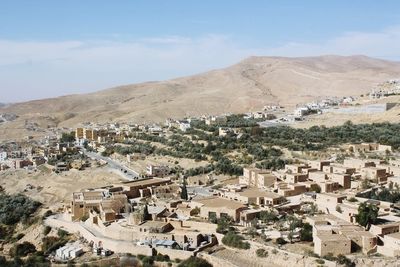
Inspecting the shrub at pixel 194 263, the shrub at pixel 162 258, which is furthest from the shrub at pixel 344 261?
the shrub at pixel 162 258

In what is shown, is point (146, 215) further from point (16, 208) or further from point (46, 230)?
point (16, 208)

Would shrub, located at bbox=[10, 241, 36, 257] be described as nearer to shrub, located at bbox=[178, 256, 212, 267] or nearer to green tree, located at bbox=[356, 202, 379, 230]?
shrub, located at bbox=[178, 256, 212, 267]

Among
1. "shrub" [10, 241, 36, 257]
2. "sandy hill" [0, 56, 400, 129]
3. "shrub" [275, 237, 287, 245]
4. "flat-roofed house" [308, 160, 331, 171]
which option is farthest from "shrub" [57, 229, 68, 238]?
"sandy hill" [0, 56, 400, 129]

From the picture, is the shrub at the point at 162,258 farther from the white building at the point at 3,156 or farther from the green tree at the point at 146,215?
the white building at the point at 3,156

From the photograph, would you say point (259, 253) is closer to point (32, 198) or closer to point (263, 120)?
point (32, 198)

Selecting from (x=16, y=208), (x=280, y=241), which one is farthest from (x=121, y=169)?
(x=280, y=241)

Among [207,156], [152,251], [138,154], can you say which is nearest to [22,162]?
[138,154]
